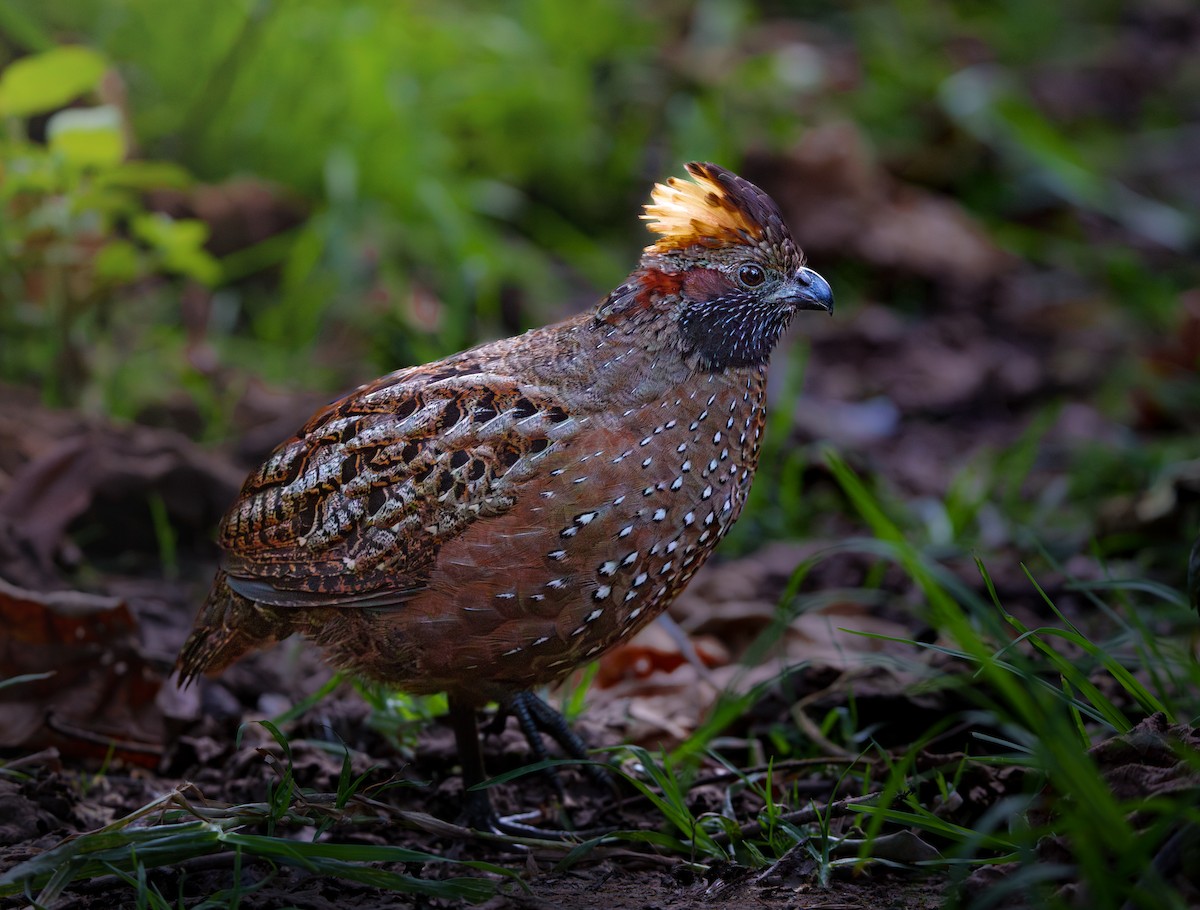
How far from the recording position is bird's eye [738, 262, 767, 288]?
3.37 meters

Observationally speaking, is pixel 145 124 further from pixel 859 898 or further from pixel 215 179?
pixel 859 898

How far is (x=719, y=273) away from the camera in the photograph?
3.37 meters

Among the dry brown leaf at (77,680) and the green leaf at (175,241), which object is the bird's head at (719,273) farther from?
the green leaf at (175,241)

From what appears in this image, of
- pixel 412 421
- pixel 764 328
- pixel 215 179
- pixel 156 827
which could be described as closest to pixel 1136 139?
pixel 215 179

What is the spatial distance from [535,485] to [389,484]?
410 millimetres

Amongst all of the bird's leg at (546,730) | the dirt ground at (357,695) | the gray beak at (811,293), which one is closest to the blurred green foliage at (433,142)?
the dirt ground at (357,695)

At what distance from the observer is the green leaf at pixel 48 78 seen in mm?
4350

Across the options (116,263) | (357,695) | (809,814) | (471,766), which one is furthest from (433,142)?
(809,814)

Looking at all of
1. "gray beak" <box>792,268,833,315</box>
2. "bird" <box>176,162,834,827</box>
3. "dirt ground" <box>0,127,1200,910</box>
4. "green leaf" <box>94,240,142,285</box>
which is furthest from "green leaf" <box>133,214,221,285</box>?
"gray beak" <box>792,268,833,315</box>

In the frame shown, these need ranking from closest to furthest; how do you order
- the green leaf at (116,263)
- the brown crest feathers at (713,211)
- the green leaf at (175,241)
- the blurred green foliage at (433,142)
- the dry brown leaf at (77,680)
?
the brown crest feathers at (713,211)
the dry brown leaf at (77,680)
the green leaf at (175,241)
the green leaf at (116,263)
the blurred green foliage at (433,142)

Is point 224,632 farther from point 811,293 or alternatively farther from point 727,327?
point 811,293

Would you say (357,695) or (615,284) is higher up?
(615,284)

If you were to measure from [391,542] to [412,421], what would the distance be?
326mm

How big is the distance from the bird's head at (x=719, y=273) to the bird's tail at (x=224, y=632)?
129cm
